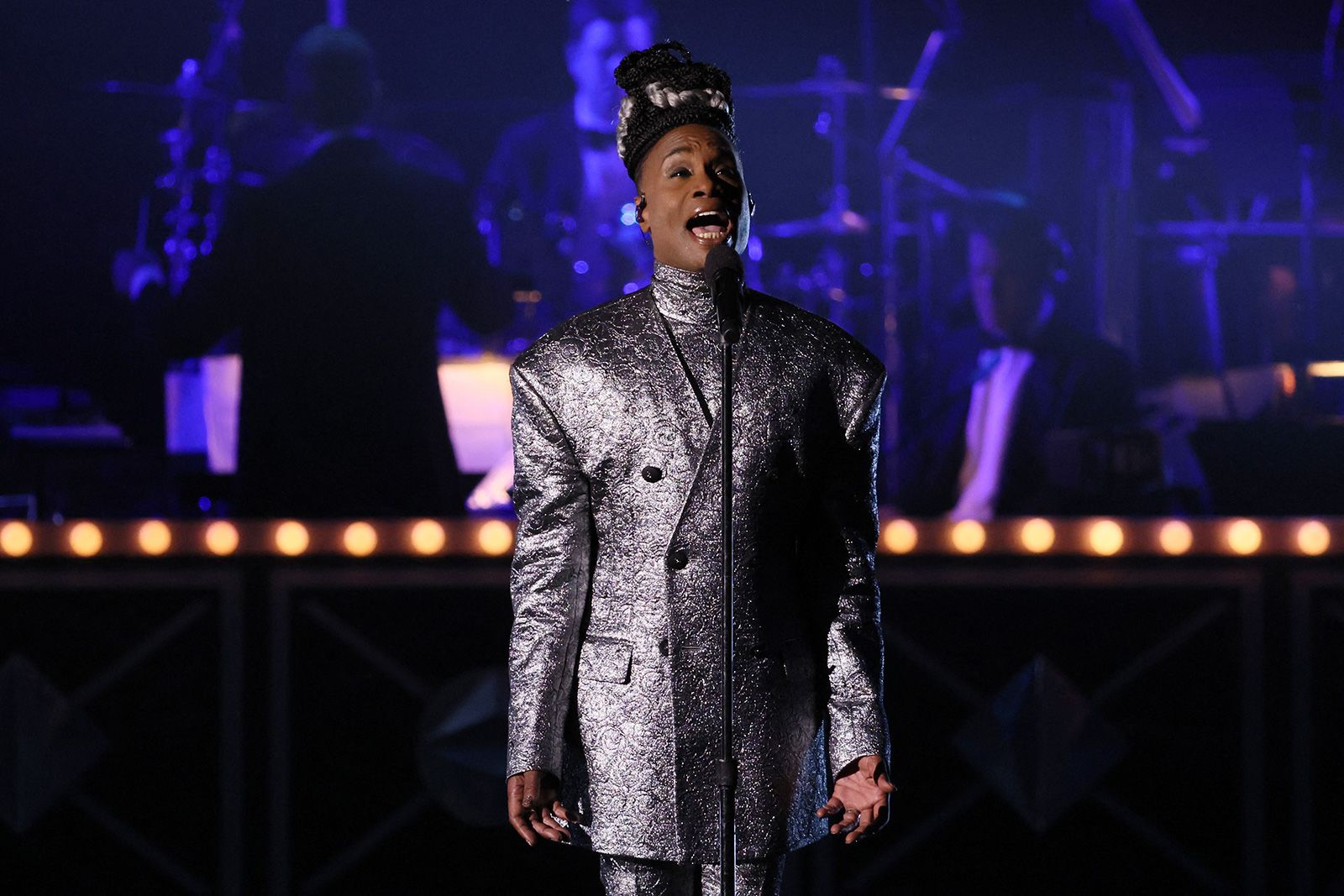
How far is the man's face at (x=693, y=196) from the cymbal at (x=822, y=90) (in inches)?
95.8

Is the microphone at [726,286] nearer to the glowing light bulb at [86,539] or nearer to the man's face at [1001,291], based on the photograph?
the glowing light bulb at [86,539]

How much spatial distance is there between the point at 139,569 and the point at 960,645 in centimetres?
202

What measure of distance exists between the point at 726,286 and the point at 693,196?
212mm

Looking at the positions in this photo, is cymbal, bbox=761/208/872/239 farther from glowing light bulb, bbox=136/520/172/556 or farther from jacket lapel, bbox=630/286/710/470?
jacket lapel, bbox=630/286/710/470

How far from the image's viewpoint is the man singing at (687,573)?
5.52 ft

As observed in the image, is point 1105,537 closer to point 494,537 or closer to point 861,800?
point 494,537

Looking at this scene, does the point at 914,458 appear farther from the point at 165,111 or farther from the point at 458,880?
the point at 165,111

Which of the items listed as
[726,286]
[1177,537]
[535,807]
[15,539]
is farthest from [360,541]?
[726,286]

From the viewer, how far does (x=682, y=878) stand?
67.7 inches

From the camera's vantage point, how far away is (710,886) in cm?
171

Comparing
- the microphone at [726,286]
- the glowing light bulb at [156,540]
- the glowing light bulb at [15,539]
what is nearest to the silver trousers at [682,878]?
the microphone at [726,286]

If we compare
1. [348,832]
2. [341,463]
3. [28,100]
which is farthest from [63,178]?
[348,832]

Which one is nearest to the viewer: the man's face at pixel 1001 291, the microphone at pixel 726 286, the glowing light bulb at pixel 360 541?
the microphone at pixel 726 286

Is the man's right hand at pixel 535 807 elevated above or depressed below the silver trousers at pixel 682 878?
above
